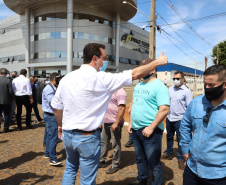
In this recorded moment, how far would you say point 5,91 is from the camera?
21.5 feet

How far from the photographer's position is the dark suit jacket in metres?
6.50

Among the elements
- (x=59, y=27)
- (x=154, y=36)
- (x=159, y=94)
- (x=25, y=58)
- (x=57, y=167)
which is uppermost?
(x=59, y=27)

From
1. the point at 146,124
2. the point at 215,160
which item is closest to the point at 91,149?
the point at 146,124

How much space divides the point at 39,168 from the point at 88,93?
9.67ft

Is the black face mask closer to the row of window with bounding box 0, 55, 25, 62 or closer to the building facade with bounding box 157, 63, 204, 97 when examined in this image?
the building facade with bounding box 157, 63, 204, 97

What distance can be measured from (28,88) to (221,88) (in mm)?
6889

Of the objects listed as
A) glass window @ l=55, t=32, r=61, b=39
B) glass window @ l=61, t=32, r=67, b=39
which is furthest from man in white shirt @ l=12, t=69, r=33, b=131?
glass window @ l=55, t=32, r=61, b=39

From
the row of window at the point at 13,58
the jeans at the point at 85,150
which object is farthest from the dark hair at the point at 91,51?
the row of window at the point at 13,58

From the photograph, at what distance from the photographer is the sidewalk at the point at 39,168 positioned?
353 cm

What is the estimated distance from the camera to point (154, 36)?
36.8ft

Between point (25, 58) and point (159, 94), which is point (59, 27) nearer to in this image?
point (25, 58)

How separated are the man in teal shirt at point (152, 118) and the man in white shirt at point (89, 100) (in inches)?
30.8

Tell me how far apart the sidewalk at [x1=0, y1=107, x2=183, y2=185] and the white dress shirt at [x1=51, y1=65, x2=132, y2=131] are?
6.47 feet

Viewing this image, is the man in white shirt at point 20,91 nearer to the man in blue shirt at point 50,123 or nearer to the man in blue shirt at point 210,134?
the man in blue shirt at point 50,123
